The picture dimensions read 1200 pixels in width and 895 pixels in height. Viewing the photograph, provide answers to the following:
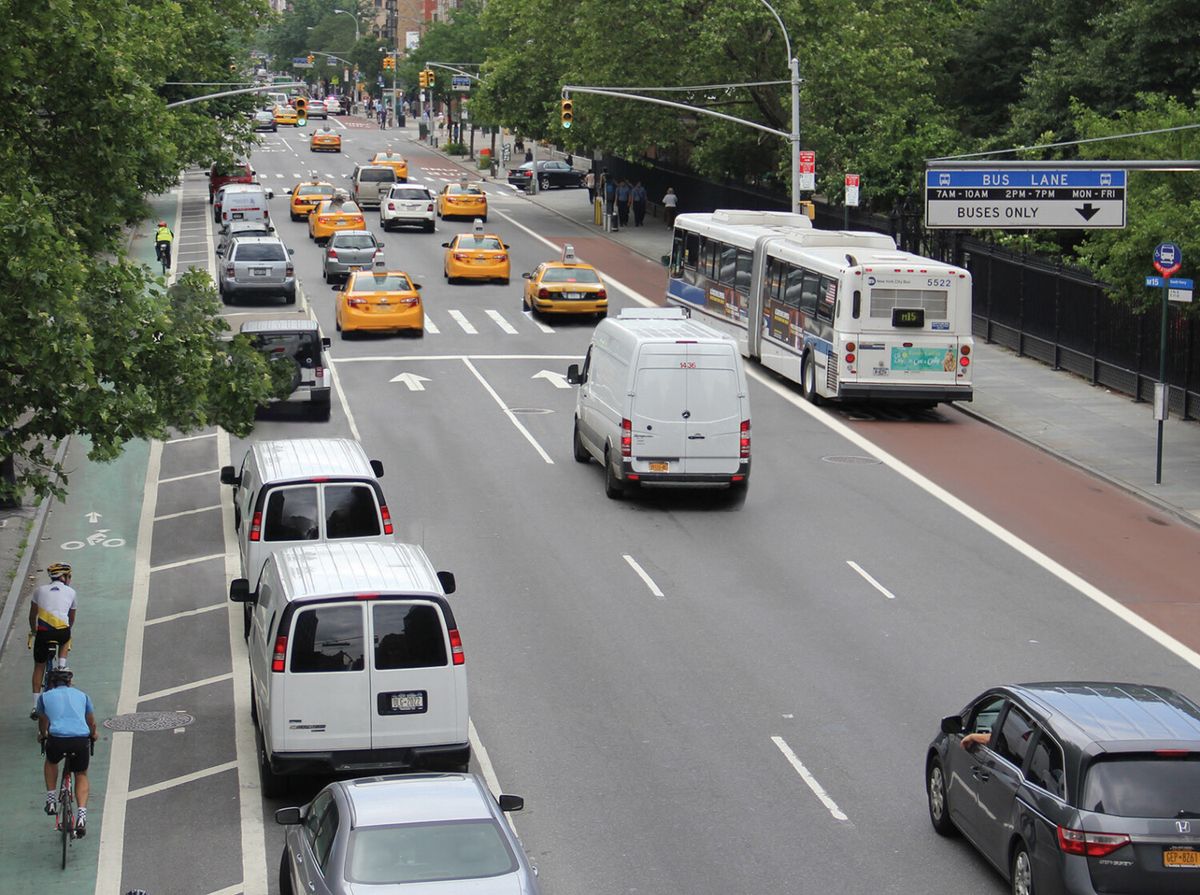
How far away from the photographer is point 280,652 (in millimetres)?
14344

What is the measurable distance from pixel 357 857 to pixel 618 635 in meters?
9.62

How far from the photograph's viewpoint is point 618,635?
19.9 meters

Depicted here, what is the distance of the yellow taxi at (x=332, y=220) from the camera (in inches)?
2403

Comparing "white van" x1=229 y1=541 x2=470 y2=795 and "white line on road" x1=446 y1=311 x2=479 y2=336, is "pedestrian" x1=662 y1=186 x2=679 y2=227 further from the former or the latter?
"white van" x1=229 y1=541 x2=470 y2=795

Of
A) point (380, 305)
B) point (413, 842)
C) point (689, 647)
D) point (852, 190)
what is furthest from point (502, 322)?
point (413, 842)

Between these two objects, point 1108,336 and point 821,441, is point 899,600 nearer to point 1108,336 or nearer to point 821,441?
point 821,441

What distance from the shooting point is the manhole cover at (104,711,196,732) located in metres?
17.1

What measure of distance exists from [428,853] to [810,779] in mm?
5850

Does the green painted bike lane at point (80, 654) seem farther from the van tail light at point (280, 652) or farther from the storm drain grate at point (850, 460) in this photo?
the storm drain grate at point (850, 460)

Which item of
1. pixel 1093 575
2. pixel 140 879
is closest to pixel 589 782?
pixel 140 879

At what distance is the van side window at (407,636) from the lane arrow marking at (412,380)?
71.4ft

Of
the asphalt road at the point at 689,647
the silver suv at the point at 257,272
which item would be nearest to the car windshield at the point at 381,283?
the silver suv at the point at 257,272

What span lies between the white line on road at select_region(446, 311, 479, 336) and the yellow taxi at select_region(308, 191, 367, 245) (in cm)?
1476

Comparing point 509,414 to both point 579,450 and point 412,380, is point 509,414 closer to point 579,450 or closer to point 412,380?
point 412,380
